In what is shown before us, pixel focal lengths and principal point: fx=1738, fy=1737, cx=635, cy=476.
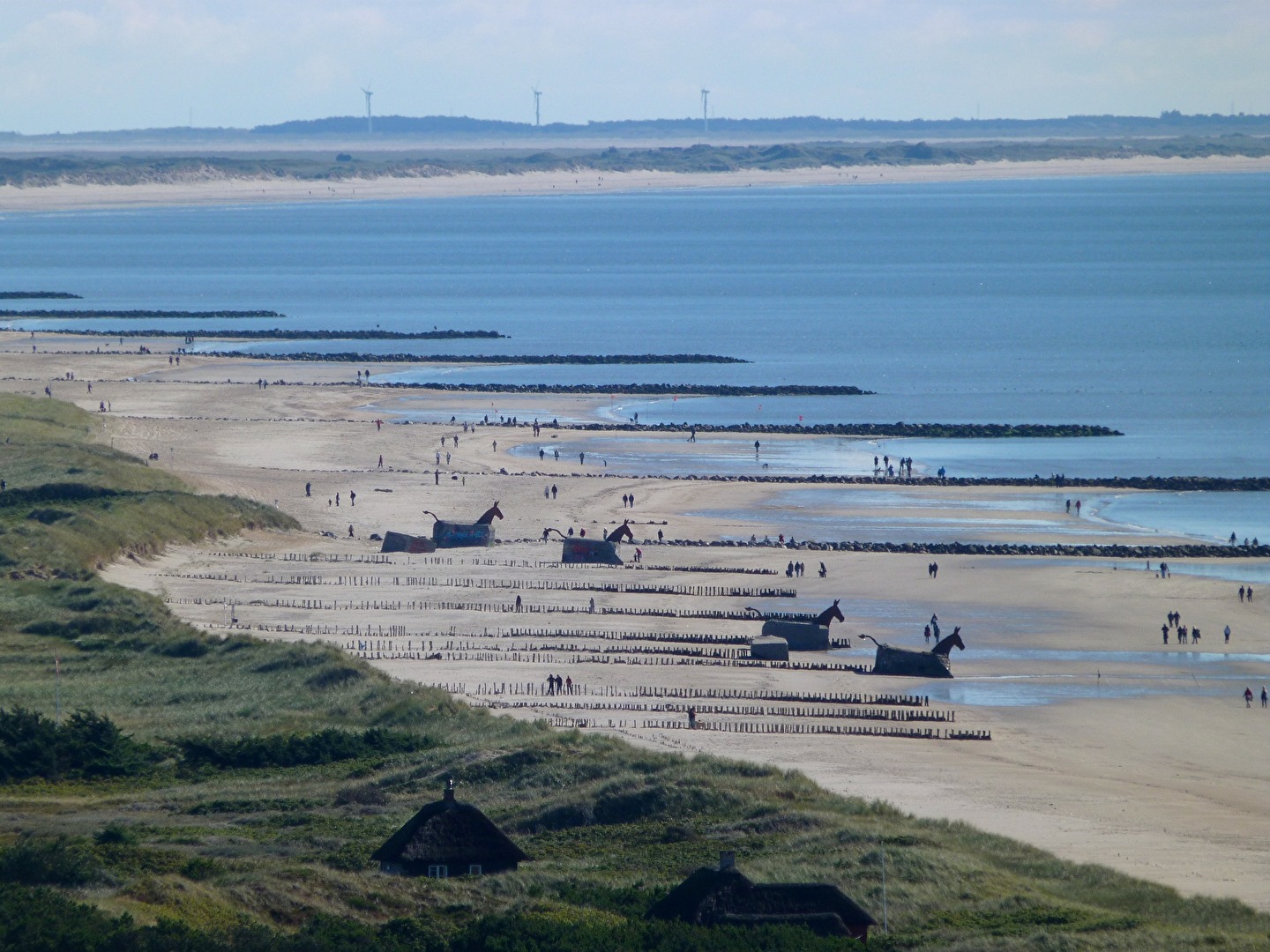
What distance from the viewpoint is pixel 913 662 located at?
137 feet

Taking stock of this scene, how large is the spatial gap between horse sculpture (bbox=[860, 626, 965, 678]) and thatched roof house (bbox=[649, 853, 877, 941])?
19.5 m

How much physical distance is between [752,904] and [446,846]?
→ 4807 mm

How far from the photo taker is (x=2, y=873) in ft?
72.6

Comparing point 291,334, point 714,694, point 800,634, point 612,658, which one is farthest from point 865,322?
point 714,694

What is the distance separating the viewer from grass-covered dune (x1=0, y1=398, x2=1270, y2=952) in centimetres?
2144

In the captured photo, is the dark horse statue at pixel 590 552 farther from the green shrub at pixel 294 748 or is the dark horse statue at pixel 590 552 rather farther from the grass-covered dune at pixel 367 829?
the green shrub at pixel 294 748

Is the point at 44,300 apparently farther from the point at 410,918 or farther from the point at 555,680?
the point at 410,918

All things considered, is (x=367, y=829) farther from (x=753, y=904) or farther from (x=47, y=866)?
(x=753, y=904)

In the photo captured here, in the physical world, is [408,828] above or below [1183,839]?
above

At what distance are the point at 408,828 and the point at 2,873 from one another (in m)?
5.39

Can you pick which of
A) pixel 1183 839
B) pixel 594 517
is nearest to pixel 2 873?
pixel 1183 839

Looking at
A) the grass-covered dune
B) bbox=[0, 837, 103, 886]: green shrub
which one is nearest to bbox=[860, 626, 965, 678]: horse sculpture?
the grass-covered dune

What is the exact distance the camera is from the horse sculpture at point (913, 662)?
4178 centimetres

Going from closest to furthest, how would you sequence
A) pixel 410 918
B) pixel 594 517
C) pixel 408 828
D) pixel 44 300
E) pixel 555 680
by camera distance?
pixel 410 918 < pixel 408 828 < pixel 555 680 < pixel 594 517 < pixel 44 300
